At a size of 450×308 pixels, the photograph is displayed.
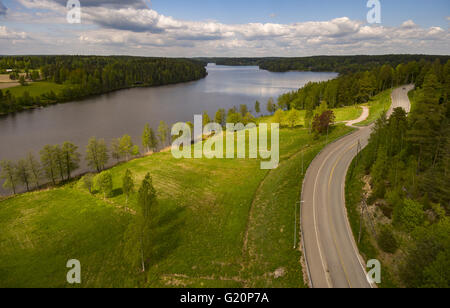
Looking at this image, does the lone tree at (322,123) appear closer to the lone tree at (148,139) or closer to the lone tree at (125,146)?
the lone tree at (148,139)

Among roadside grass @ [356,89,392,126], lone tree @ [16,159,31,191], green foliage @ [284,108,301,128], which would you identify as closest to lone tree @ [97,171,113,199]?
lone tree @ [16,159,31,191]

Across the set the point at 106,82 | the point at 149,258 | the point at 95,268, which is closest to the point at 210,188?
the point at 149,258

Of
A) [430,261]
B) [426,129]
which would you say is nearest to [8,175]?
[430,261]

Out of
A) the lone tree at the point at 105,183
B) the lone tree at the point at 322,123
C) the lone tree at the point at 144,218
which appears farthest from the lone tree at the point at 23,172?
the lone tree at the point at 322,123

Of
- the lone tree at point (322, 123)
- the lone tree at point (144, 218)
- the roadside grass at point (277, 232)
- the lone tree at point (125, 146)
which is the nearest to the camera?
the roadside grass at point (277, 232)

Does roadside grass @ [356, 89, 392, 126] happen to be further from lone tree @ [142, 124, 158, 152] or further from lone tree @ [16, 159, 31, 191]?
lone tree @ [16, 159, 31, 191]

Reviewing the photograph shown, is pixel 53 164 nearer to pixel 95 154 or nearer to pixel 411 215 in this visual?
pixel 95 154

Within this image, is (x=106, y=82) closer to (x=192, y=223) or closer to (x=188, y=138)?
(x=188, y=138)
